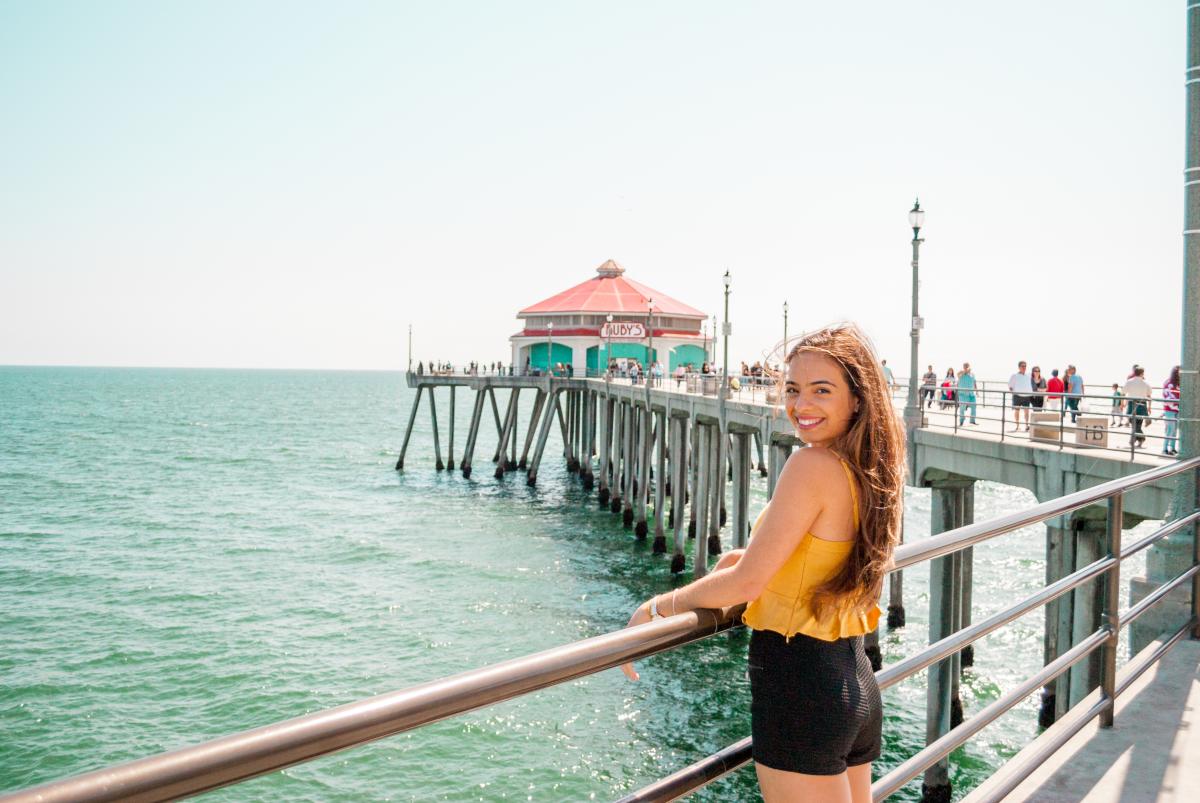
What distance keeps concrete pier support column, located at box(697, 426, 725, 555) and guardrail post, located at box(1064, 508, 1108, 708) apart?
12.1 m

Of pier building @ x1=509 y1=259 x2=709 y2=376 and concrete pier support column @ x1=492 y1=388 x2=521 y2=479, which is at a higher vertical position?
pier building @ x1=509 y1=259 x2=709 y2=376

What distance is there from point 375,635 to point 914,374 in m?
10.0

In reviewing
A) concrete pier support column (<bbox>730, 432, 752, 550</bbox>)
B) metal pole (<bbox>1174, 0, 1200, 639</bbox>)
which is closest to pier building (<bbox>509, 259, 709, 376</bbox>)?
concrete pier support column (<bbox>730, 432, 752, 550</bbox>)

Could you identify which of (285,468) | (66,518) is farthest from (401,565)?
(285,468)

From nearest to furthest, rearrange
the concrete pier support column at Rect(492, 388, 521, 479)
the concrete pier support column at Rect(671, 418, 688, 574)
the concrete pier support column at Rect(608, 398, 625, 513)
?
the concrete pier support column at Rect(671, 418, 688, 574) → the concrete pier support column at Rect(608, 398, 625, 513) → the concrete pier support column at Rect(492, 388, 521, 479)

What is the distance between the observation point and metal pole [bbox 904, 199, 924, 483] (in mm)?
13891

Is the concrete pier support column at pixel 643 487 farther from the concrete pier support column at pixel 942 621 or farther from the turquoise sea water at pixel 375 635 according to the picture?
the concrete pier support column at pixel 942 621

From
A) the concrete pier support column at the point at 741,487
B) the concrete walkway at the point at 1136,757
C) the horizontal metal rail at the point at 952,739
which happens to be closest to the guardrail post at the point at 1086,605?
the concrete walkway at the point at 1136,757

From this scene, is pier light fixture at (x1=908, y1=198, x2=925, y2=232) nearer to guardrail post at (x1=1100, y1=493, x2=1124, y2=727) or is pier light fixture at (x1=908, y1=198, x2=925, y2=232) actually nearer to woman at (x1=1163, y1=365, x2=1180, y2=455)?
woman at (x1=1163, y1=365, x2=1180, y2=455)

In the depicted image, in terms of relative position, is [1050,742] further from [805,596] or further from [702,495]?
[702,495]

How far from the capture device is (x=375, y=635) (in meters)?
16.9

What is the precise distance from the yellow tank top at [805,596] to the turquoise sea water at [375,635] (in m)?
9.27

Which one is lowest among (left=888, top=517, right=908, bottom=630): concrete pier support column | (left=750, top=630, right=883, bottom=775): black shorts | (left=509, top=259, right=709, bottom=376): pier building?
Answer: (left=888, top=517, right=908, bottom=630): concrete pier support column

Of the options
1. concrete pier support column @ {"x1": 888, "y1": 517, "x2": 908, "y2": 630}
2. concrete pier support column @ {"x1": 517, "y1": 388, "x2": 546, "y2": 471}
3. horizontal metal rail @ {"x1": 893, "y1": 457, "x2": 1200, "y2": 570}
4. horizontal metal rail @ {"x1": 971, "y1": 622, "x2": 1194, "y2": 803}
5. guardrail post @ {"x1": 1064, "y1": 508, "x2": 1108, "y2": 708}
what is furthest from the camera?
concrete pier support column @ {"x1": 517, "y1": 388, "x2": 546, "y2": 471}
